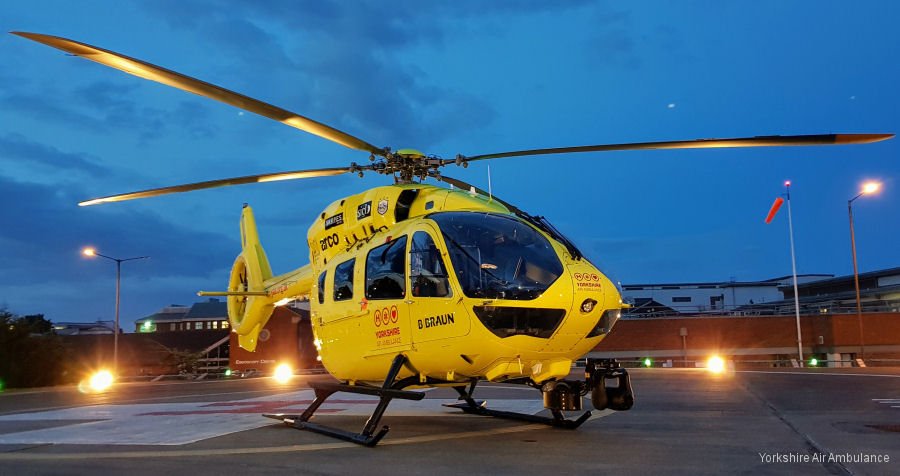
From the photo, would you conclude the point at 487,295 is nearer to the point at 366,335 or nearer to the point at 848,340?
the point at 366,335

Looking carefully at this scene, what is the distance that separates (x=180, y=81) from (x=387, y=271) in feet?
12.6

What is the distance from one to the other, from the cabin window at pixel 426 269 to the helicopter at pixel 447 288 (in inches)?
0.6

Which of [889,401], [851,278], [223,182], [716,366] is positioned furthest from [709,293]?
[223,182]

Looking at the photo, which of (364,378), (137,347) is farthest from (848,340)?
(137,347)

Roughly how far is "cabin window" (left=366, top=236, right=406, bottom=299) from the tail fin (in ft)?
19.1

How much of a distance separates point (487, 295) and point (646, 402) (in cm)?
872

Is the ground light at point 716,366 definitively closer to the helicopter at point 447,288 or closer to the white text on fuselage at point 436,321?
the helicopter at point 447,288

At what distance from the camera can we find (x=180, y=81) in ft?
25.4

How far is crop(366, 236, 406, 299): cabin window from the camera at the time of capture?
9.59 metres

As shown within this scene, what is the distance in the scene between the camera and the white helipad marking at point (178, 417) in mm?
10602

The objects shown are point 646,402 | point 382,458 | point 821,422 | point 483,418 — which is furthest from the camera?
point 646,402

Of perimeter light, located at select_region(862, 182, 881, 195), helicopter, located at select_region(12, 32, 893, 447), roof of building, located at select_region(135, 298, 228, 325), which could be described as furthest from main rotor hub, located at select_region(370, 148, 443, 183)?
roof of building, located at select_region(135, 298, 228, 325)

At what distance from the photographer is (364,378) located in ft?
36.3

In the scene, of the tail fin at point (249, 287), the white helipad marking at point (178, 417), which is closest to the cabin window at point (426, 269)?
the white helipad marking at point (178, 417)
